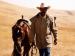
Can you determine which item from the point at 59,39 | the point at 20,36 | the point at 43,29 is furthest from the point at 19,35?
the point at 59,39

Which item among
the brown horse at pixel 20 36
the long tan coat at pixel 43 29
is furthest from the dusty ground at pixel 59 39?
the long tan coat at pixel 43 29

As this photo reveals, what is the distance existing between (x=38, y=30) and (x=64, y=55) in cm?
797

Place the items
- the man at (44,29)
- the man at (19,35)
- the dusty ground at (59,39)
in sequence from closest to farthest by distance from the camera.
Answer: the man at (44,29)
the man at (19,35)
the dusty ground at (59,39)

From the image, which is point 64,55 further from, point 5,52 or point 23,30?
point 23,30

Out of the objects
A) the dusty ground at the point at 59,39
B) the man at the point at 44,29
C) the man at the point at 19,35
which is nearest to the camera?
the man at the point at 44,29

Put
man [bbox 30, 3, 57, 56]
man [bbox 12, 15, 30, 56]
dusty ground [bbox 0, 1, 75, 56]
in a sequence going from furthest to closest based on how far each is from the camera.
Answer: dusty ground [bbox 0, 1, 75, 56]
man [bbox 12, 15, 30, 56]
man [bbox 30, 3, 57, 56]

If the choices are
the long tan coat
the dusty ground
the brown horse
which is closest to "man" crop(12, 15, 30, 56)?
the brown horse

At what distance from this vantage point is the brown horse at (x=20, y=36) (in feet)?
39.5

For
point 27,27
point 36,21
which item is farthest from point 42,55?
point 27,27

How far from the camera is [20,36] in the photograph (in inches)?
482

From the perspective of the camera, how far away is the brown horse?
12028mm

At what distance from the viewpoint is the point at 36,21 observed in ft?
36.6

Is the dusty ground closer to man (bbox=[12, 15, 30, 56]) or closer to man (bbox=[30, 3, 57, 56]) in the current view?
man (bbox=[12, 15, 30, 56])

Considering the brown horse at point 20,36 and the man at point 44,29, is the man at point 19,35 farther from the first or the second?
the man at point 44,29
